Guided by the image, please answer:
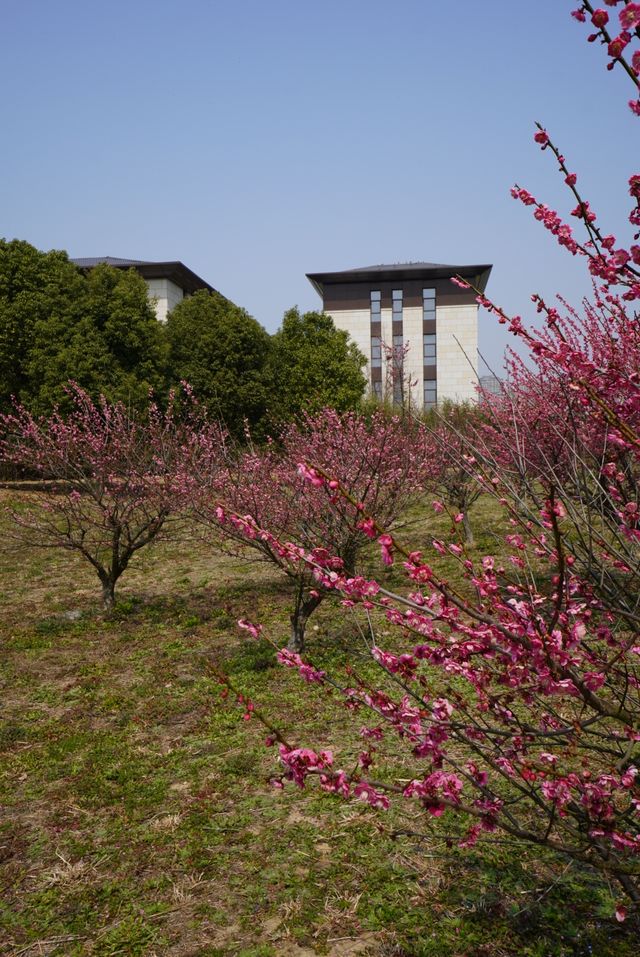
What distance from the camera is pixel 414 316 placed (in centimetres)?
4600

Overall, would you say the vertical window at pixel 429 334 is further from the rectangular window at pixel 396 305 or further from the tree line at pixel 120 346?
the tree line at pixel 120 346

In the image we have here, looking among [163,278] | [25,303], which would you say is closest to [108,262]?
[163,278]

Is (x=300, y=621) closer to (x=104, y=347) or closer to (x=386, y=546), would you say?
(x=386, y=546)

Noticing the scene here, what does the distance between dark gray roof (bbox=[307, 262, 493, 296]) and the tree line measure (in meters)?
16.6

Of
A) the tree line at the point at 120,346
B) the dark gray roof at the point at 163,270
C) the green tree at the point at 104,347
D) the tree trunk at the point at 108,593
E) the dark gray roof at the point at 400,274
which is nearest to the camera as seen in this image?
the tree trunk at the point at 108,593

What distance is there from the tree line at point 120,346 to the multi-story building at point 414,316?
15.6 metres

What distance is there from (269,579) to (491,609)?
9.64 metres

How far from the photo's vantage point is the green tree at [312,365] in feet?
103

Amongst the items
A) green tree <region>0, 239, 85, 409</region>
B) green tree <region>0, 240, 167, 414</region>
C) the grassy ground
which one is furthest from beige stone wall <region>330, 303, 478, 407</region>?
the grassy ground

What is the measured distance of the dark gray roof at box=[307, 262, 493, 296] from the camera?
142 feet

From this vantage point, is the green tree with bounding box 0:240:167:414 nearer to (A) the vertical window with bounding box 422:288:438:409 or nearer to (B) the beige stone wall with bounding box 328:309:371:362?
(B) the beige stone wall with bounding box 328:309:371:362

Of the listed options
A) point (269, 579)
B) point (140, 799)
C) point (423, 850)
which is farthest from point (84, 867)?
point (269, 579)

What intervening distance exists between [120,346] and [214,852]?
912 inches

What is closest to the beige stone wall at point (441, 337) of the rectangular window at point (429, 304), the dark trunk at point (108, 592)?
the rectangular window at point (429, 304)
